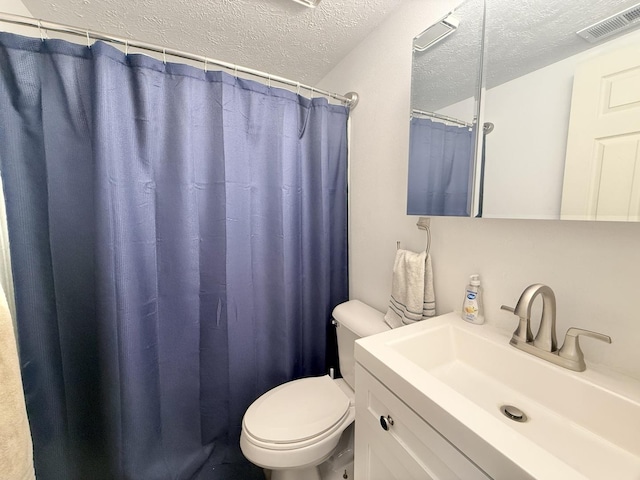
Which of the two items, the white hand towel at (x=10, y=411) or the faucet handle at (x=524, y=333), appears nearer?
the white hand towel at (x=10, y=411)

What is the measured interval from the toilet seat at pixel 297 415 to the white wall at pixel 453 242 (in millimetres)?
492

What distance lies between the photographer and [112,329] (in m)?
0.94

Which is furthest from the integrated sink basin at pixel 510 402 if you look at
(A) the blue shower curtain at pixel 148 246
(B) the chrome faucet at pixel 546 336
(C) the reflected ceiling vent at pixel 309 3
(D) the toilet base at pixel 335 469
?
(C) the reflected ceiling vent at pixel 309 3

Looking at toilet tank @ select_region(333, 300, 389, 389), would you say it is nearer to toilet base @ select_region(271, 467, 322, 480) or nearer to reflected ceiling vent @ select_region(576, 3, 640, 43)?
toilet base @ select_region(271, 467, 322, 480)

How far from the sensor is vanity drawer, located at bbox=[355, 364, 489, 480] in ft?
1.62

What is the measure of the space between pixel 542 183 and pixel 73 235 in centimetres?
159

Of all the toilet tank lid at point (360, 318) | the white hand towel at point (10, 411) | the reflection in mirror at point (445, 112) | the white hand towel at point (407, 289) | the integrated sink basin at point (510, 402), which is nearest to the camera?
the integrated sink basin at point (510, 402)

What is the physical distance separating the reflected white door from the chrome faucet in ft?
0.72

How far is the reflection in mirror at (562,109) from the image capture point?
0.56 metres

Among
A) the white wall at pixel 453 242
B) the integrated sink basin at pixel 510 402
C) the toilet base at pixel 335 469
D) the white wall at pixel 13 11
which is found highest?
the white wall at pixel 13 11

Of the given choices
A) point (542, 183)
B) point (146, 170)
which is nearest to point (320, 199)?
point (146, 170)

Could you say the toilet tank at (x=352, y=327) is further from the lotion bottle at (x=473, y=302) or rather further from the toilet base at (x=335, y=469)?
the lotion bottle at (x=473, y=302)

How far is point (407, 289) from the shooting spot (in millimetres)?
1005

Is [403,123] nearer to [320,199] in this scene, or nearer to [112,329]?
[320,199]
